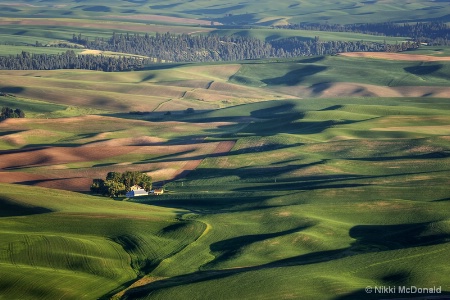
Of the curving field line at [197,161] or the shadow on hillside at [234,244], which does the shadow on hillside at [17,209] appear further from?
the curving field line at [197,161]

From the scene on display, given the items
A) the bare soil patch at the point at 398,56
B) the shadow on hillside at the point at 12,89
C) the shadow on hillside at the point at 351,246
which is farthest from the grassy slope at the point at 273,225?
the bare soil patch at the point at 398,56

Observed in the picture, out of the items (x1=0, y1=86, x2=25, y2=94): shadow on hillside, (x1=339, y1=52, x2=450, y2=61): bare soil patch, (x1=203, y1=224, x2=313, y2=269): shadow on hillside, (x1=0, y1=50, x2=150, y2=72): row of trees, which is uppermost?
(x1=203, y1=224, x2=313, y2=269): shadow on hillside

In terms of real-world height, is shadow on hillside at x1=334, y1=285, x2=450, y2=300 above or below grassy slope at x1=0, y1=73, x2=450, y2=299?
above

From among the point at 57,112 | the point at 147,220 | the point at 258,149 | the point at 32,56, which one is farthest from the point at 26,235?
the point at 32,56

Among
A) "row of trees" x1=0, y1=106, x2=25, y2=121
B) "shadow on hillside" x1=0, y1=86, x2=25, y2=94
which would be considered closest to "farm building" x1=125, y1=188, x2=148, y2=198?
"row of trees" x1=0, y1=106, x2=25, y2=121

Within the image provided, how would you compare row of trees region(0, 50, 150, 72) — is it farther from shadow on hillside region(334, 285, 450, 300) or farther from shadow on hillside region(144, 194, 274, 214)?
shadow on hillside region(334, 285, 450, 300)
